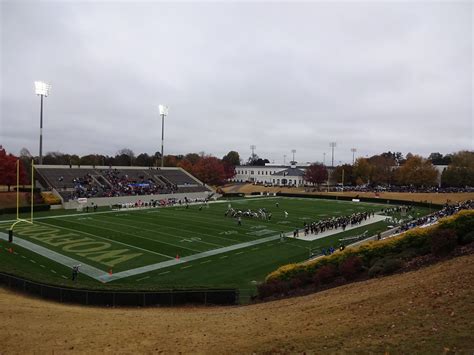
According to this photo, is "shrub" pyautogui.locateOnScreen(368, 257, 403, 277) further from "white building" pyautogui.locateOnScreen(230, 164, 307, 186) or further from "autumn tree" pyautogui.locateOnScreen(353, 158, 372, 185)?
"white building" pyautogui.locateOnScreen(230, 164, 307, 186)

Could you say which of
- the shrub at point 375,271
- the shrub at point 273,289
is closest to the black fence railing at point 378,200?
the shrub at point 375,271

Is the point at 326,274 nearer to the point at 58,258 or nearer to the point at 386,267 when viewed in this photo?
the point at 386,267

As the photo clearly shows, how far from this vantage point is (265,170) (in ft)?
447

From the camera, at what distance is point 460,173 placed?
89.0m

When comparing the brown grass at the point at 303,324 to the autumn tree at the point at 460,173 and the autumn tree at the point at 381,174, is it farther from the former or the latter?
the autumn tree at the point at 381,174

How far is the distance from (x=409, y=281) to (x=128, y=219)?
1305 inches

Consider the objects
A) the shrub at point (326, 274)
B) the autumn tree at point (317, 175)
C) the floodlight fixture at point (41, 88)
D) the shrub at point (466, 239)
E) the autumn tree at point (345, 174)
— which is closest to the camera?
the shrub at point (466, 239)

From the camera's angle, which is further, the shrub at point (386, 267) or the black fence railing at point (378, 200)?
the black fence railing at point (378, 200)

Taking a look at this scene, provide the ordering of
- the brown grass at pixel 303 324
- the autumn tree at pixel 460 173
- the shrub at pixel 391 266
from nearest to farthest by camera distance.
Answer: the brown grass at pixel 303 324 < the shrub at pixel 391 266 < the autumn tree at pixel 460 173

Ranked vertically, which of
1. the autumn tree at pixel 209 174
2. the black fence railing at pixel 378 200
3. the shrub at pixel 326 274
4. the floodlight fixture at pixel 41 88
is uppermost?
the floodlight fixture at pixel 41 88

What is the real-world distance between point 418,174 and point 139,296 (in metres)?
89.2

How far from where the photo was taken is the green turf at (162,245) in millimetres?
20938

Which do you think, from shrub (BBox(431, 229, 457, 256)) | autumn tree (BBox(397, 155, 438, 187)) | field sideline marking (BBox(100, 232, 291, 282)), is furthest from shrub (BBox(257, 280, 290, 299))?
autumn tree (BBox(397, 155, 438, 187))

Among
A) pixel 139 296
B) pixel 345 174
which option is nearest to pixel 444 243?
pixel 139 296
